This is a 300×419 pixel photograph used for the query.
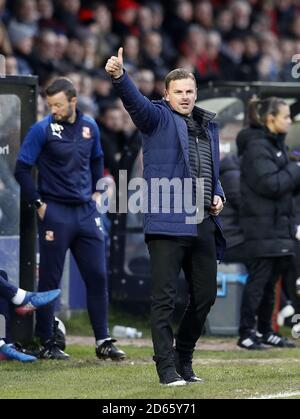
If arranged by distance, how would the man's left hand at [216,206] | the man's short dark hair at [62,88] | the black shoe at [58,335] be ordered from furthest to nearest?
the black shoe at [58,335], the man's short dark hair at [62,88], the man's left hand at [216,206]

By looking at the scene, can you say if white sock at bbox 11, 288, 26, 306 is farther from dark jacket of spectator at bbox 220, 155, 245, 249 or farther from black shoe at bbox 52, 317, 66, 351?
dark jacket of spectator at bbox 220, 155, 245, 249

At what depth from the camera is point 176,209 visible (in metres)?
8.88

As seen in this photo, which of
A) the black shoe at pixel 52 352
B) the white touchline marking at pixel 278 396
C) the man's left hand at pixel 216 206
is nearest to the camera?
the white touchline marking at pixel 278 396

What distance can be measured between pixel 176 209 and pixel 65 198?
209 centimetres

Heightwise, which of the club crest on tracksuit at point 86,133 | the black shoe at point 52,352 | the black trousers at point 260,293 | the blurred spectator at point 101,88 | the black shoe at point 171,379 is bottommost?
the black shoe at point 52,352

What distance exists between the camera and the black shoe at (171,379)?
8.88 meters

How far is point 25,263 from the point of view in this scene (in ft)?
37.4

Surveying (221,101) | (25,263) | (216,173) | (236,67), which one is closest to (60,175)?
(25,263)

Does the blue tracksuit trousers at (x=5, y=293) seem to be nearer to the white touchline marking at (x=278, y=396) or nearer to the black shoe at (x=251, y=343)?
the black shoe at (x=251, y=343)

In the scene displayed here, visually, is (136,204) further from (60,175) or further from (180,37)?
(180,37)

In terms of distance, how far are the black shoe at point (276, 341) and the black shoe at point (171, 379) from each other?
3.31 meters

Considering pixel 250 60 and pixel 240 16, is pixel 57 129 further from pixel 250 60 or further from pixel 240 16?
pixel 240 16

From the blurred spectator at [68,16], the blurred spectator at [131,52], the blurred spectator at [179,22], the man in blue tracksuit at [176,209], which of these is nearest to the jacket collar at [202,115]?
the man in blue tracksuit at [176,209]
